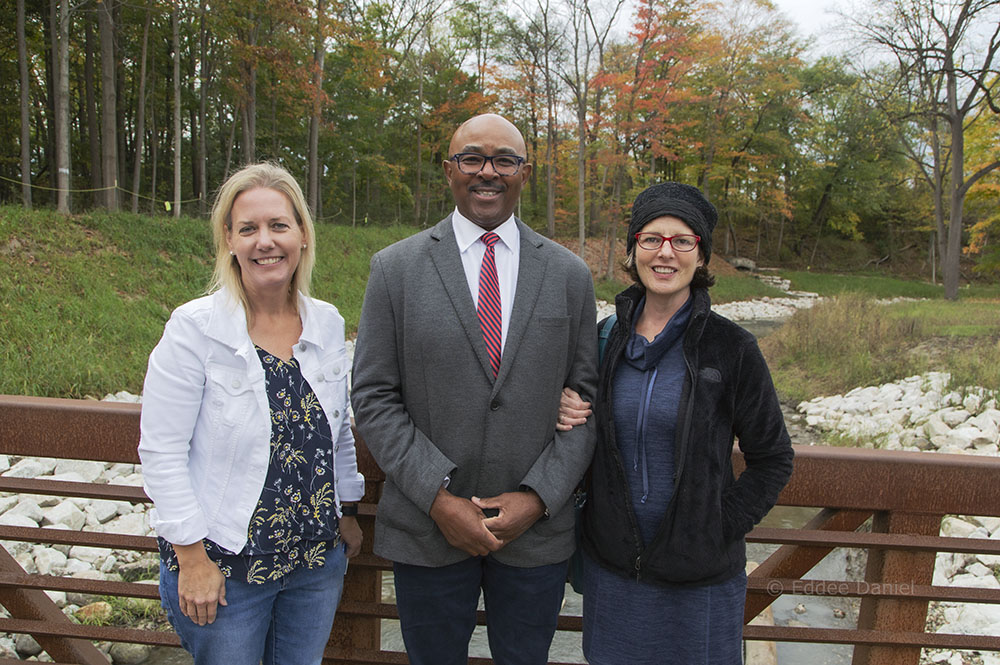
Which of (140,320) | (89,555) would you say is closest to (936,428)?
(89,555)

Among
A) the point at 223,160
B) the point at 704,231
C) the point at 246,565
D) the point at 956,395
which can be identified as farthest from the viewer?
the point at 223,160

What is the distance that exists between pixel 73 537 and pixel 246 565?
81cm

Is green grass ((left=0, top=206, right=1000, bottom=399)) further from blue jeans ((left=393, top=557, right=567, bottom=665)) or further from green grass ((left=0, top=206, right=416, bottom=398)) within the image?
blue jeans ((left=393, top=557, right=567, bottom=665))

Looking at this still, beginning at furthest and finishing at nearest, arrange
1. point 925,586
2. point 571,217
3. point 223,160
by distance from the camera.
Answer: point 571,217, point 223,160, point 925,586

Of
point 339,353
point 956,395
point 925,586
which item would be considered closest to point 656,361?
point 339,353

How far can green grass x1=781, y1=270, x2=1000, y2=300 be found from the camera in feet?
96.6

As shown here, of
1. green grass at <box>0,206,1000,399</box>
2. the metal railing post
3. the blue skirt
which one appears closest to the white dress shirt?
the blue skirt

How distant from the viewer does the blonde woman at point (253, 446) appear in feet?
5.53

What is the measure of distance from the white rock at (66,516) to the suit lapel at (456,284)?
507cm

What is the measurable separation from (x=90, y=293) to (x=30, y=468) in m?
5.00

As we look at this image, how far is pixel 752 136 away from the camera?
34.7m

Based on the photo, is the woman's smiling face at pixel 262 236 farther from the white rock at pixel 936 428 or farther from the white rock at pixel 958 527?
the white rock at pixel 936 428

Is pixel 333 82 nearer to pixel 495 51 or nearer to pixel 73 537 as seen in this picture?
pixel 495 51

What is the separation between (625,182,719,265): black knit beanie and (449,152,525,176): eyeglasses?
40cm
